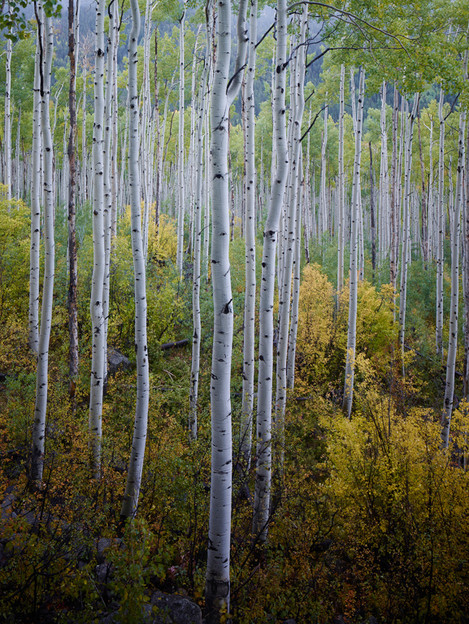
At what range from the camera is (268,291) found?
453cm

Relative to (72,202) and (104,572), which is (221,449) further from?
(72,202)

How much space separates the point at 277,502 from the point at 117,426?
354 cm

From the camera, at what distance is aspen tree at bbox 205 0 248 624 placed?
3033 millimetres

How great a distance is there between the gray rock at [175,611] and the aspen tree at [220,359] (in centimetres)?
13

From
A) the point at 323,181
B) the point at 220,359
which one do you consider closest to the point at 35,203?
the point at 220,359

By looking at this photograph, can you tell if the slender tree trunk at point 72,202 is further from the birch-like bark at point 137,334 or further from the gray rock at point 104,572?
the gray rock at point 104,572

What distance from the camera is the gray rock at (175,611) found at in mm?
3018

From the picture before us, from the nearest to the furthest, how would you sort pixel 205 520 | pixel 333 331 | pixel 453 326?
1. pixel 205 520
2. pixel 453 326
3. pixel 333 331

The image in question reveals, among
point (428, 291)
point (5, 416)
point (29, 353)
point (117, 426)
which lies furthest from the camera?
point (428, 291)

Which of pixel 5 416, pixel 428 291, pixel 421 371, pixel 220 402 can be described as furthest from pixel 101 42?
pixel 428 291

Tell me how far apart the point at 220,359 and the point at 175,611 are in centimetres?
221

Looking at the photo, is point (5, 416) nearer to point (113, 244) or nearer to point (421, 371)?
point (113, 244)

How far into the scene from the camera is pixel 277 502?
17.5 ft

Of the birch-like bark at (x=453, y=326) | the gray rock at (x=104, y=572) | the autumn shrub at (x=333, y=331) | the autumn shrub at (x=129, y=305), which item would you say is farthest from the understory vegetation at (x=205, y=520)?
the autumn shrub at (x=333, y=331)
